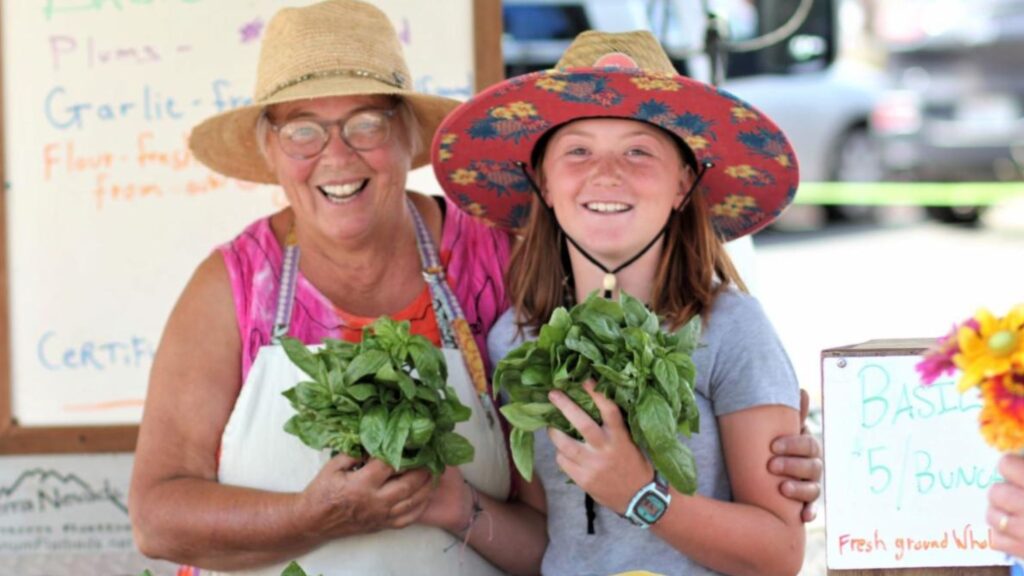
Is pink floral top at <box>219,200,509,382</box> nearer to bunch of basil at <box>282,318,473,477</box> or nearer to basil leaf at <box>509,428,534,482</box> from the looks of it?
bunch of basil at <box>282,318,473,477</box>

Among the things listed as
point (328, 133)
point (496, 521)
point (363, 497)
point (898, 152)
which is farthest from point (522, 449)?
point (898, 152)

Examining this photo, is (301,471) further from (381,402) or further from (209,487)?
(381,402)

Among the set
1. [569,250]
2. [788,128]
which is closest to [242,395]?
[569,250]

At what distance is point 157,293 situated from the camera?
379cm

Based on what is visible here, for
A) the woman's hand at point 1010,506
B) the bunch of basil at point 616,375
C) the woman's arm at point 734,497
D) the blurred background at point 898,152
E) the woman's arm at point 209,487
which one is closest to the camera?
the woman's hand at point 1010,506

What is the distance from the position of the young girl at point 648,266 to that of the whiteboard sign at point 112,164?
1050 millimetres

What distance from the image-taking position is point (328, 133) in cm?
285

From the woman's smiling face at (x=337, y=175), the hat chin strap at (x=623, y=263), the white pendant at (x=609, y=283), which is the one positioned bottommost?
the white pendant at (x=609, y=283)

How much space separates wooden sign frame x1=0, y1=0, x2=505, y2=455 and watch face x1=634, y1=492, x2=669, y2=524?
5.39ft

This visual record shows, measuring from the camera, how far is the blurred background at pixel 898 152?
29.3ft

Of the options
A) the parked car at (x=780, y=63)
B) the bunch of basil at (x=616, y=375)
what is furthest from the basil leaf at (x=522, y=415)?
the parked car at (x=780, y=63)

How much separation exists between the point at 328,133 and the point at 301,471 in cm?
65

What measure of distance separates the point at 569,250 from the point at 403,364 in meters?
0.49

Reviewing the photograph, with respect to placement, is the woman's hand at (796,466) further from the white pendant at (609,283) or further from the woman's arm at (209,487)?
the woman's arm at (209,487)
